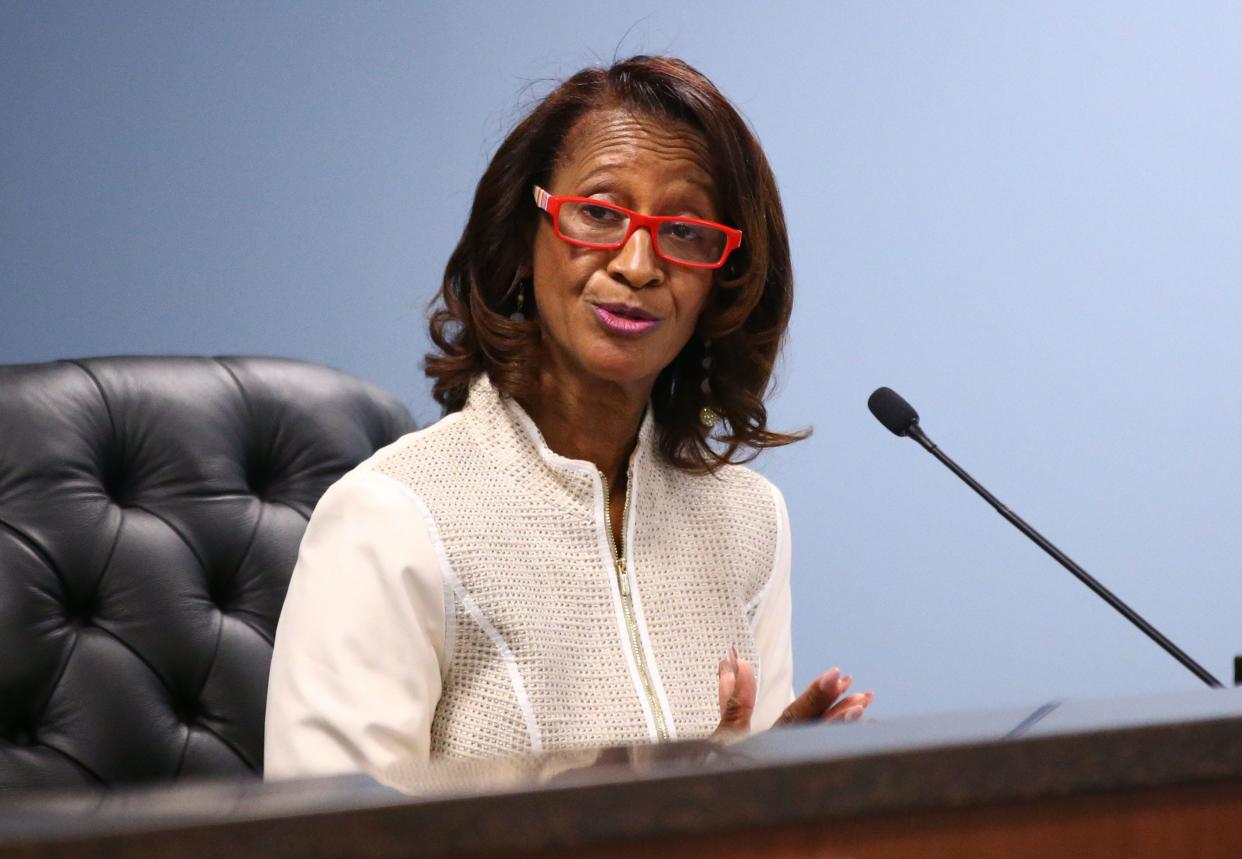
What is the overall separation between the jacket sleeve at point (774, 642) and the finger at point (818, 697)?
0.25 m

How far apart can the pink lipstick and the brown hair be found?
9 centimetres

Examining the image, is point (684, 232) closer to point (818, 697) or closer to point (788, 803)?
point (818, 697)

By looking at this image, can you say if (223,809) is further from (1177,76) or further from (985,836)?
(1177,76)

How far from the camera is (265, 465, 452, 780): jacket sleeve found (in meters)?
1.13

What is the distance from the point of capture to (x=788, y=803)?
1.52ft

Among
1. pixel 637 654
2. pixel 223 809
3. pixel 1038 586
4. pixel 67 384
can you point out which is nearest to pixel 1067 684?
pixel 1038 586

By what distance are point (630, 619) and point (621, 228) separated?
34 cm

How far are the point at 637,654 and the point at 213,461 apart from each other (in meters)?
0.48

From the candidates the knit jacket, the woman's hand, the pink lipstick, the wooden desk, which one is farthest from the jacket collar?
the wooden desk

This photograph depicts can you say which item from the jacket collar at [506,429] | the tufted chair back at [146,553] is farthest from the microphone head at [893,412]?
the tufted chair back at [146,553]

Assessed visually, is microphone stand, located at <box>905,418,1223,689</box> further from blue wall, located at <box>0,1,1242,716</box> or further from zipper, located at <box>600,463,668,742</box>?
blue wall, located at <box>0,1,1242,716</box>

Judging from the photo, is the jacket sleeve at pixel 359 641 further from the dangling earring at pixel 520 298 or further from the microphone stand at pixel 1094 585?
the microphone stand at pixel 1094 585

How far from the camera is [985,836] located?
49cm

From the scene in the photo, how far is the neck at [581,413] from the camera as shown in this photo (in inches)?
53.6
